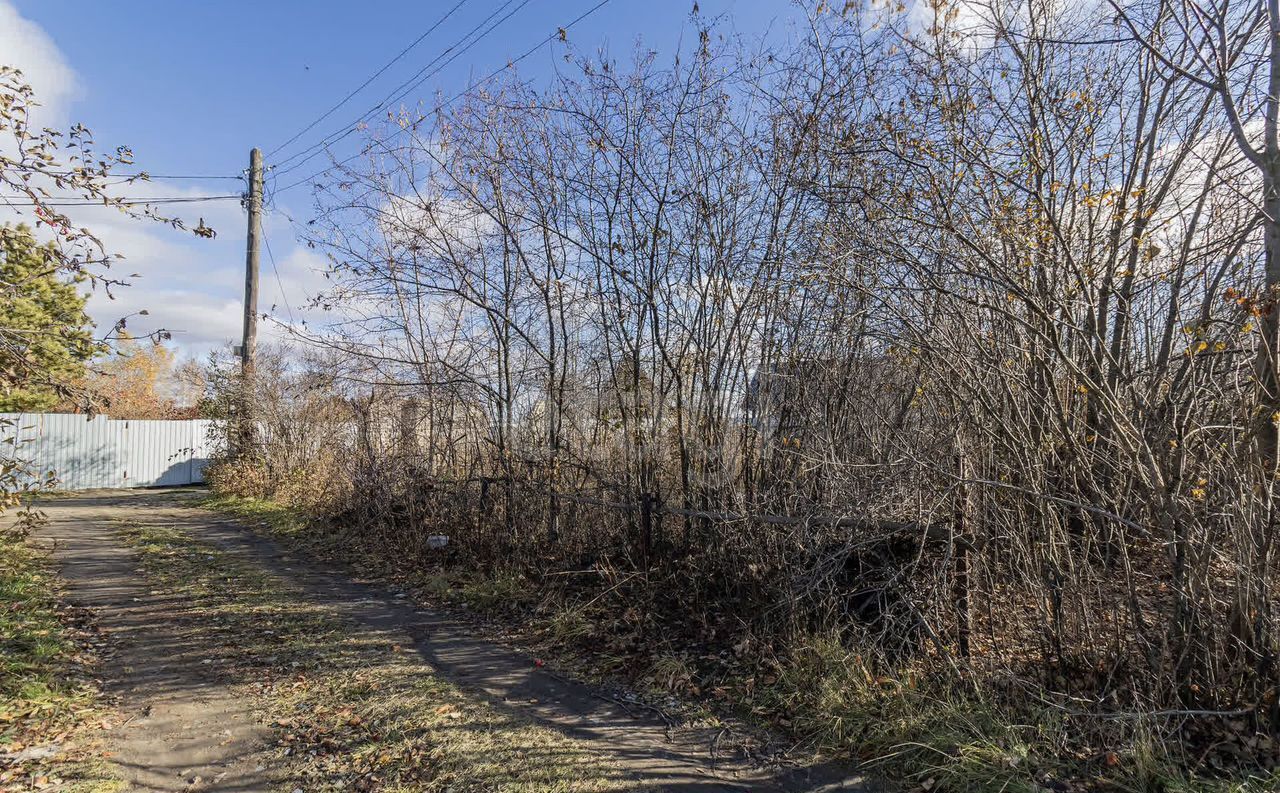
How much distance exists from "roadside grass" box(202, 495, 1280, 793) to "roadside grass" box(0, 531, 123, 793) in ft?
9.41

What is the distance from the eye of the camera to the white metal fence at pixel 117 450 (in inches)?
669

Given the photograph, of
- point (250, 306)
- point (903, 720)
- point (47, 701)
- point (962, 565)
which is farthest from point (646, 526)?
point (250, 306)

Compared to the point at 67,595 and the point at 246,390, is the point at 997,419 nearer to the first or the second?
the point at 67,595

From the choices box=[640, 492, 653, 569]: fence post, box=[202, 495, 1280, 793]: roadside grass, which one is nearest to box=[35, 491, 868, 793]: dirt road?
box=[202, 495, 1280, 793]: roadside grass

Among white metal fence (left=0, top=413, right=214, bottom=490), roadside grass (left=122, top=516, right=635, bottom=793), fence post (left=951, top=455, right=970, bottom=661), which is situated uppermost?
white metal fence (left=0, top=413, right=214, bottom=490)

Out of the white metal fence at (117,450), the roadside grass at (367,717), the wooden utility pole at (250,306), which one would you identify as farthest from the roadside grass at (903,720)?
the white metal fence at (117,450)

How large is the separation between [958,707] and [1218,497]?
5.66 feet

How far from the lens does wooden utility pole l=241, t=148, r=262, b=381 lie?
1440 cm

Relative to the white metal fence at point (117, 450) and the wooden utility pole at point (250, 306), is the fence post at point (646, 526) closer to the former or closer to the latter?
the wooden utility pole at point (250, 306)

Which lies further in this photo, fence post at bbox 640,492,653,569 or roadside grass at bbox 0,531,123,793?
fence post at bbox 640,492,653,569

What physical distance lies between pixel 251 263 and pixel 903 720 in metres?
16.2

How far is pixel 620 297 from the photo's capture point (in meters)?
6.87

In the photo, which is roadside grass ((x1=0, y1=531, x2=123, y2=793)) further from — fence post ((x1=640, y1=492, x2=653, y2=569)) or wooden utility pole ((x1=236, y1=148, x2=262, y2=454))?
wooden utility pole ((x1=236, y1=148, x2=262, y2=454))

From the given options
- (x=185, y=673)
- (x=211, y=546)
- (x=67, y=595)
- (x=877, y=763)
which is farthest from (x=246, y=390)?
Result: (x=877, y=763)
